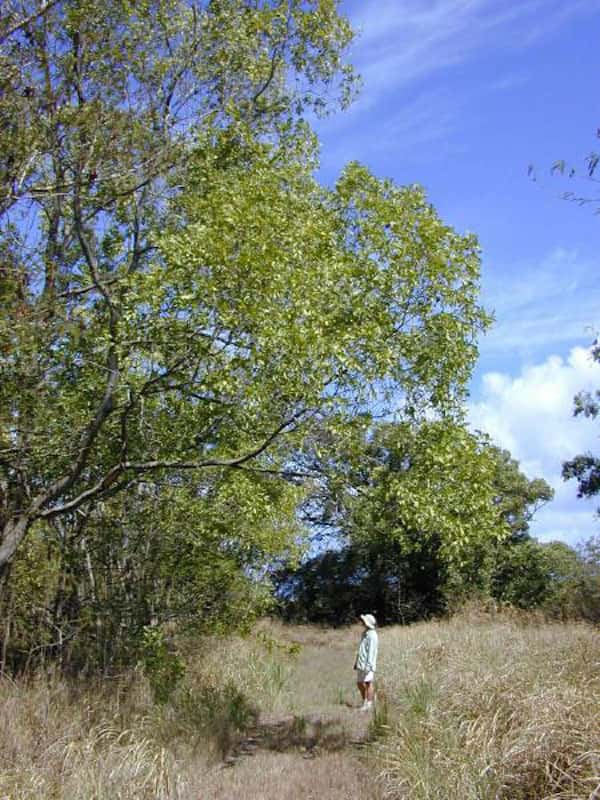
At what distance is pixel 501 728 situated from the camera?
7.34 meters

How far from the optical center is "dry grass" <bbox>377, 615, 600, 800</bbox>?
241 inches

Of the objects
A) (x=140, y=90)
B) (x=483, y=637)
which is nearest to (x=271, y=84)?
(x=140, y=90)

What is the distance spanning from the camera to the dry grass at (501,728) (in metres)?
6.12

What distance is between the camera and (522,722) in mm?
7109

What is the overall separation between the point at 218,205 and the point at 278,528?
22.8ft

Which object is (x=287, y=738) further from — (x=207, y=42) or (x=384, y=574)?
(x=384, y=574)

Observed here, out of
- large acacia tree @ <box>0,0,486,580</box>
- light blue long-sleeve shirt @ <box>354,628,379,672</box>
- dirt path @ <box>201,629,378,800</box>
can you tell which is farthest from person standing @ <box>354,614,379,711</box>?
large acacia tree @ <box>0,0,486,580</box>

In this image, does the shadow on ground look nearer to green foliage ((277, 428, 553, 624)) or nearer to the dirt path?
the dirt path

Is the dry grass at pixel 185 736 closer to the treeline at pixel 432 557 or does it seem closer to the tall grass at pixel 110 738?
the tall grass at pixel 110 738

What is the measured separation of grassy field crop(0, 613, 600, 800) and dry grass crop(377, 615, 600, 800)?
18 mm

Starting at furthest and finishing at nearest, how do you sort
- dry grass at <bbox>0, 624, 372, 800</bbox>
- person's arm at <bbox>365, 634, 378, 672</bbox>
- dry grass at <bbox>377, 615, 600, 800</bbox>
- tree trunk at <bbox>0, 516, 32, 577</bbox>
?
person's arm at <bbox>365, 634, 378, 672</bbox> → tree trunk at <bbox>0, 516, 32, 577</bbox> → dry grass at <bbox>0, 624, 372, 800</bbox> → dry grass at <bbox>377, 615, 600, 800</bbox>

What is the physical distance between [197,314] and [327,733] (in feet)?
22.3

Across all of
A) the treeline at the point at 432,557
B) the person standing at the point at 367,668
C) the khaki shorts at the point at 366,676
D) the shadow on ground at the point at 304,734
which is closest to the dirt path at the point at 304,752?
the shadow on ground at the point at 304,734

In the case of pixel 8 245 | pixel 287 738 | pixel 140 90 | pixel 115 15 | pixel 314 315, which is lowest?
pixel 287 738
